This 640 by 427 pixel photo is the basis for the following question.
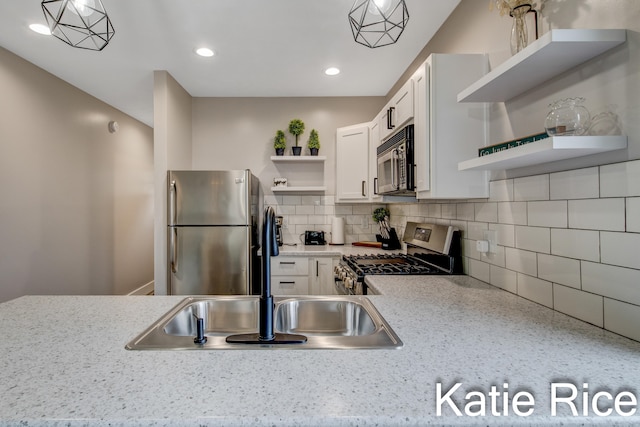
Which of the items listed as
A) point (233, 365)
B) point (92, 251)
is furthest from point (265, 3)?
point (92, 251)

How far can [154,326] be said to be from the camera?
3.50 ft

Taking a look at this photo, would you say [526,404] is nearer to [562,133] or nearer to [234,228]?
[562,133]

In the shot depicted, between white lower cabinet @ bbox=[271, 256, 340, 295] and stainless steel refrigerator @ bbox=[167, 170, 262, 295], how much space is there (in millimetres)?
326

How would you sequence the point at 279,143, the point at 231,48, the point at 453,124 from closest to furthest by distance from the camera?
the point at 453,124, the point at 231,48, the point at 279,143

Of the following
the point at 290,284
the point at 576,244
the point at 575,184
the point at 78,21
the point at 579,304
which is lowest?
the point at 290,284

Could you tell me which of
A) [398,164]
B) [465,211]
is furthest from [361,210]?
[465,211]

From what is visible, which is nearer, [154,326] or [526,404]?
[526,404]

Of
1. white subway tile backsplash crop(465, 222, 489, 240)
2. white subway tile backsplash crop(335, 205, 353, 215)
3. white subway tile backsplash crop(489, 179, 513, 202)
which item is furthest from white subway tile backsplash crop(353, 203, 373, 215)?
white subway tile backsplash crop(489, 179, 513, 202)

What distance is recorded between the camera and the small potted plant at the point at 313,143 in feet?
11.6

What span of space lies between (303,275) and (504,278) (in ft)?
5.99

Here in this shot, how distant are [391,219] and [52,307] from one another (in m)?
2.91

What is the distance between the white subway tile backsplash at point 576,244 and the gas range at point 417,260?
713 mm

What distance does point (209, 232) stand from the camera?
283cm

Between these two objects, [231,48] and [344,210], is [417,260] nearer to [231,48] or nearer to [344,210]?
[344,210]
